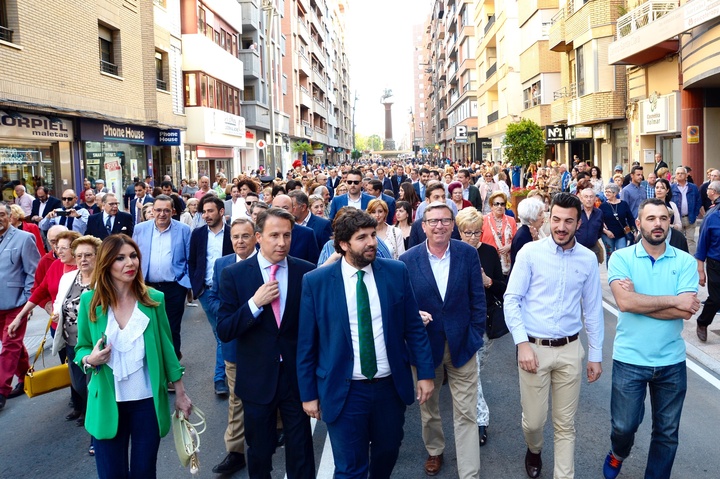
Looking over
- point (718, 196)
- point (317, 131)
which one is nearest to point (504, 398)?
point (718, 196)

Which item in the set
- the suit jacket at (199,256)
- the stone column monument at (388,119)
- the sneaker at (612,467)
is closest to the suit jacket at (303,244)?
the suit jacket at (199,256)

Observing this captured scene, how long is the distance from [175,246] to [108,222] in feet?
13.9

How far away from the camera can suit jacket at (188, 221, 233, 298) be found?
757 cm

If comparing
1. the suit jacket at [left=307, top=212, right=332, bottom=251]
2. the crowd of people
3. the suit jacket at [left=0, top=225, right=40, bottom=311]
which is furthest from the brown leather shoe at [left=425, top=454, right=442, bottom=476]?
the suit jacket at [left=0, top=225, right=40, bottom=311]

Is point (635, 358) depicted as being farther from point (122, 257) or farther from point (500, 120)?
point (500, 120)

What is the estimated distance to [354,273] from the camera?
13.6ft

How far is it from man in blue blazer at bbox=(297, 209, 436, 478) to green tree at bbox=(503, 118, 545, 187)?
90.1 ft

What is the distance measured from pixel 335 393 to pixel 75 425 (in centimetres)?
372

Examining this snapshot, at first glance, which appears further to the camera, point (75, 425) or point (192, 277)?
point (192, 277)

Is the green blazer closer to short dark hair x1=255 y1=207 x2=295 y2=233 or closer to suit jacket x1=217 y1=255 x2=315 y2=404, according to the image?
suit jacket x1=217 y1=255 x2=315 y2=404

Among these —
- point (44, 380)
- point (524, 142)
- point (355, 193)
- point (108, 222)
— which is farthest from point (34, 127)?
point (524, 142)

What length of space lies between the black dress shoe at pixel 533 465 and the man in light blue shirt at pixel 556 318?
243mm

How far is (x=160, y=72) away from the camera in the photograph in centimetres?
2845

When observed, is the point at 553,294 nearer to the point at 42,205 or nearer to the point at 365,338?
the point at 365,338
